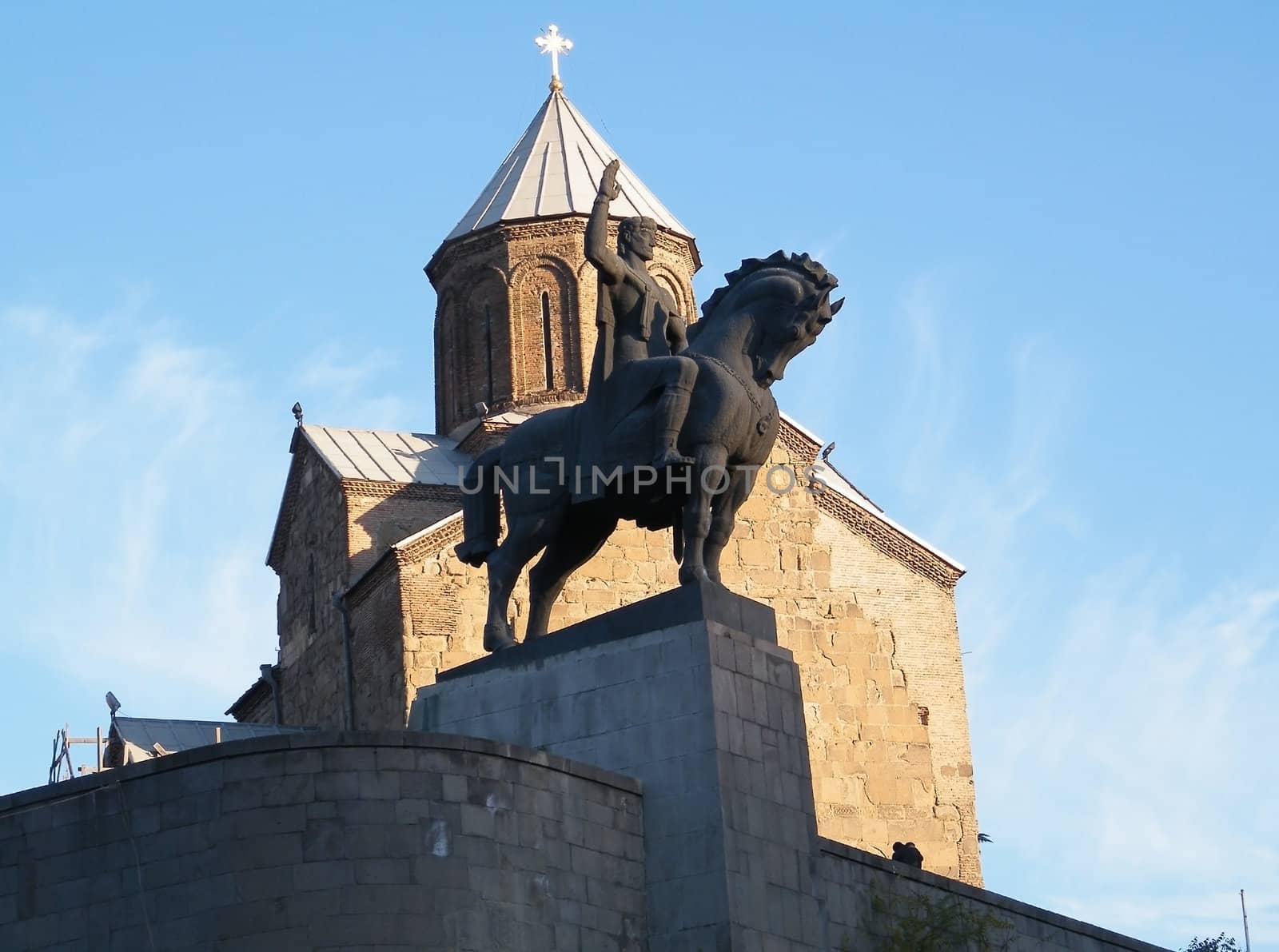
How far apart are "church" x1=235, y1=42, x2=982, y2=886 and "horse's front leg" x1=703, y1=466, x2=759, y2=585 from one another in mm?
10569

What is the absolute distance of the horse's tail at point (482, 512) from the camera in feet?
49.2

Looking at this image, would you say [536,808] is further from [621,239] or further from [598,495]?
[621,239]

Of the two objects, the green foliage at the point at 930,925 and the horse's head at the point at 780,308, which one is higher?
the horse's head at the point at 780,308

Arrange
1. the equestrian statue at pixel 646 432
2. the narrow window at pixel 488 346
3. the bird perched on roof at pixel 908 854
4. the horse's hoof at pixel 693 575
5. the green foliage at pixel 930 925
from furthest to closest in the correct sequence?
the narrow window at pixel 488 346, the bird perched on roof at pixel 908 854, the green foliage at pixel 930 925, the equestrian statue at pixel 646 432, the horse's hoof at pixel 693 575

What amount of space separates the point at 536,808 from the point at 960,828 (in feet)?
50.4

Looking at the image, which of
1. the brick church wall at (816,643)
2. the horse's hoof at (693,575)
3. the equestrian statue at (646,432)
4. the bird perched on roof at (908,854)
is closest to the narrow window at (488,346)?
the brick church wall at (816,643)

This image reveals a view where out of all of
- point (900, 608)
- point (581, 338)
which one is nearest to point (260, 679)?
point (581, 338)

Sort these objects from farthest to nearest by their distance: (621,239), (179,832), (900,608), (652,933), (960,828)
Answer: (900,608), (960,828), (621,239), (652,933), (179,832)

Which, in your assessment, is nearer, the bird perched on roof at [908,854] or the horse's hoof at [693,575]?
the horse's hoof at [693,575]

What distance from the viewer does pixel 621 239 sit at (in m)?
15.0

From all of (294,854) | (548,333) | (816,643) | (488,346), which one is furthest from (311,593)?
(294,854)

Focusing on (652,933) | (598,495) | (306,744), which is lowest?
(652,933)

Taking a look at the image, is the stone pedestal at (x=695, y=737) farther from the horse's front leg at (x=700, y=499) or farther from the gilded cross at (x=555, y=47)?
the gilded cross at (x=555, y=47)

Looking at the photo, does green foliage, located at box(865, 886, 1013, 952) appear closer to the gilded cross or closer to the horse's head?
the horse's head
